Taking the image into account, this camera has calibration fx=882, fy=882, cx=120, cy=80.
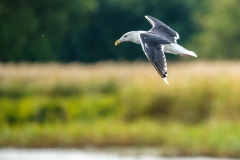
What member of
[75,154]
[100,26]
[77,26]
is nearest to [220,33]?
[100,26]

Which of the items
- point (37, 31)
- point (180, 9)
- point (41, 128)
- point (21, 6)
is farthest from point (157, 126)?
point (180, 9)

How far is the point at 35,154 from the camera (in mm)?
14953

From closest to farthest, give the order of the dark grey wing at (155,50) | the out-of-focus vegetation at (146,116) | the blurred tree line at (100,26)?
the dark grey wing at (155,50), the out-of-focus vegetation at (146,116), the blurred tree line at (100,26)

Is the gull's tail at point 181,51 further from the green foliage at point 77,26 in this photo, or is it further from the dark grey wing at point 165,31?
the green foliage at point 77,26

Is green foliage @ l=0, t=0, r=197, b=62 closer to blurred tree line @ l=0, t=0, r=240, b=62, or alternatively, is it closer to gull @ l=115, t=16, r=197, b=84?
blurred tree line @ l=0, t=0, r=240, b=62

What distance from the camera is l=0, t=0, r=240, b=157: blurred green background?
48.4 ft

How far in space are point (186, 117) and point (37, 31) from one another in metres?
11.1

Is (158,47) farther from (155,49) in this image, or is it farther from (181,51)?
(181,51)

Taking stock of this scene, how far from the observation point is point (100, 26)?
97.4ft

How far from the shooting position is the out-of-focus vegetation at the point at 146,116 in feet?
46.8

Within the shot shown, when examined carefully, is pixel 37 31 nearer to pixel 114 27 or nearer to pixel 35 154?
pixel 114 27

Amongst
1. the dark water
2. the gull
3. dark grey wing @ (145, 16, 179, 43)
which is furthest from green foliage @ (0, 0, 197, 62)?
the gull

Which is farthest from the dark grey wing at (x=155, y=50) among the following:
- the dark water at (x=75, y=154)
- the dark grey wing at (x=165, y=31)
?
the dark water at (x=75, y=154)

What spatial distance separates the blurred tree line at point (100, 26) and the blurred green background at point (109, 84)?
0.14 ft
